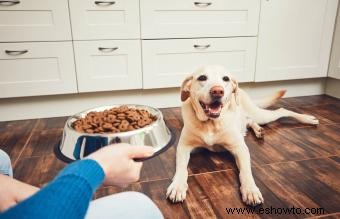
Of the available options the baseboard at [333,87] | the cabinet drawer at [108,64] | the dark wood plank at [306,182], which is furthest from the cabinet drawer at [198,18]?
the dark wood plank at [306,182]

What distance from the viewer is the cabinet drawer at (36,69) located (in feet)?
6.59

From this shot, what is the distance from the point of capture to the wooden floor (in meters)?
1.12

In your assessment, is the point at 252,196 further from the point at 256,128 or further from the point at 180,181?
the point at 256,128

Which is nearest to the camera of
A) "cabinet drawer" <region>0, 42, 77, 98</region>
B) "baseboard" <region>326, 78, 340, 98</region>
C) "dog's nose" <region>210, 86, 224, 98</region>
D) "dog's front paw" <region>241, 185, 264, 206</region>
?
"dog's front paw" <region>241, 185, 264, 206</region>

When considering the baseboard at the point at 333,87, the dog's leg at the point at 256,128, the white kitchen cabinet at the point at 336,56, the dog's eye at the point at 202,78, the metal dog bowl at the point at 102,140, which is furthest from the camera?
the baseboard at the point at 333,87

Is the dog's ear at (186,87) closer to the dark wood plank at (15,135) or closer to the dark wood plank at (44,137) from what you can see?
the dark wood plank at (44,137)

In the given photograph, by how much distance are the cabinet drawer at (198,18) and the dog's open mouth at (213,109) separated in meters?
1.00

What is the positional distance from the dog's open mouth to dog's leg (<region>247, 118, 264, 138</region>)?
0.51 meters

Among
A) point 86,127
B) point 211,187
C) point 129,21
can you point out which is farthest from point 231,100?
point 129,21

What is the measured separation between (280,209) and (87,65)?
5.41 ft

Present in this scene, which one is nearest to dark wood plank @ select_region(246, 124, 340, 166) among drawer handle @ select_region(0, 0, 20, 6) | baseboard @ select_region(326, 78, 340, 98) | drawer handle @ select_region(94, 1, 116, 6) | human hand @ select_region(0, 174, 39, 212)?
baseboard @ select_region(326, 78, 340, 98)

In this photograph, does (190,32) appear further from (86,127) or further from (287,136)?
(86,127)

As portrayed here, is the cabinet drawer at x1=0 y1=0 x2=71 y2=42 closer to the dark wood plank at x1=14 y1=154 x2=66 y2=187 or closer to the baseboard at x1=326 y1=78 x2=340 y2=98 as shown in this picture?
the dark wood plank at x1=14 y1=154 x2=66 y2=187

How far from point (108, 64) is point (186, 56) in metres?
0.62
